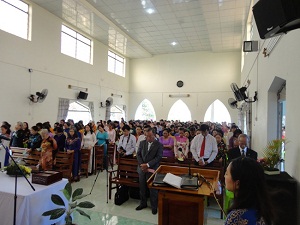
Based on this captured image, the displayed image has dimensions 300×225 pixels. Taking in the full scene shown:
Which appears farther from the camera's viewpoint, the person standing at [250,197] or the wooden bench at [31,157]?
the wooden bench at [31,157]

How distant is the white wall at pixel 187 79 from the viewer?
14.1 meters

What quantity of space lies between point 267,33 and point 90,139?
5467 millimetres

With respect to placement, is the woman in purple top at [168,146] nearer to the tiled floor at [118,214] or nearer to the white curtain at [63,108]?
the tiled floor at [118,214]

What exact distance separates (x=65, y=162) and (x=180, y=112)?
429 inches

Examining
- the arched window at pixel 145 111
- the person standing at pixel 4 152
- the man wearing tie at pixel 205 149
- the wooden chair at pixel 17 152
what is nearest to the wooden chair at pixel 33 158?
the wooden chair at pixel 17 152

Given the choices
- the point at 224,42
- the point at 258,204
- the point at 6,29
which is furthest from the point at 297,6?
the point at 224,42

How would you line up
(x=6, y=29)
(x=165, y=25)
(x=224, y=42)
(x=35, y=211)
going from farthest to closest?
(x=224, y=42), (x=165, y=25), (x=6, y=29), (x=35, y=211)

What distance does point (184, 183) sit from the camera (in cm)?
229

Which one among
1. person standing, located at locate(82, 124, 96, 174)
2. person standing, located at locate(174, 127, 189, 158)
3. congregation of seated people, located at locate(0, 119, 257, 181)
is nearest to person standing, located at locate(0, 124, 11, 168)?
congregation of seated people, located at locate(0, 119, 257, 181)

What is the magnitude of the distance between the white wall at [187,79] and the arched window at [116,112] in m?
1.00

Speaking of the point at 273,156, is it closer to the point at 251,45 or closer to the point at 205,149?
the point at 205,149

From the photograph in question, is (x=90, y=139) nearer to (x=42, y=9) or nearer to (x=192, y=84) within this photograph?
(x=42, y=9)

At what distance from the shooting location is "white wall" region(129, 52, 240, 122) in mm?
14102

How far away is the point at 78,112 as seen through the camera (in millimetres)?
10992
